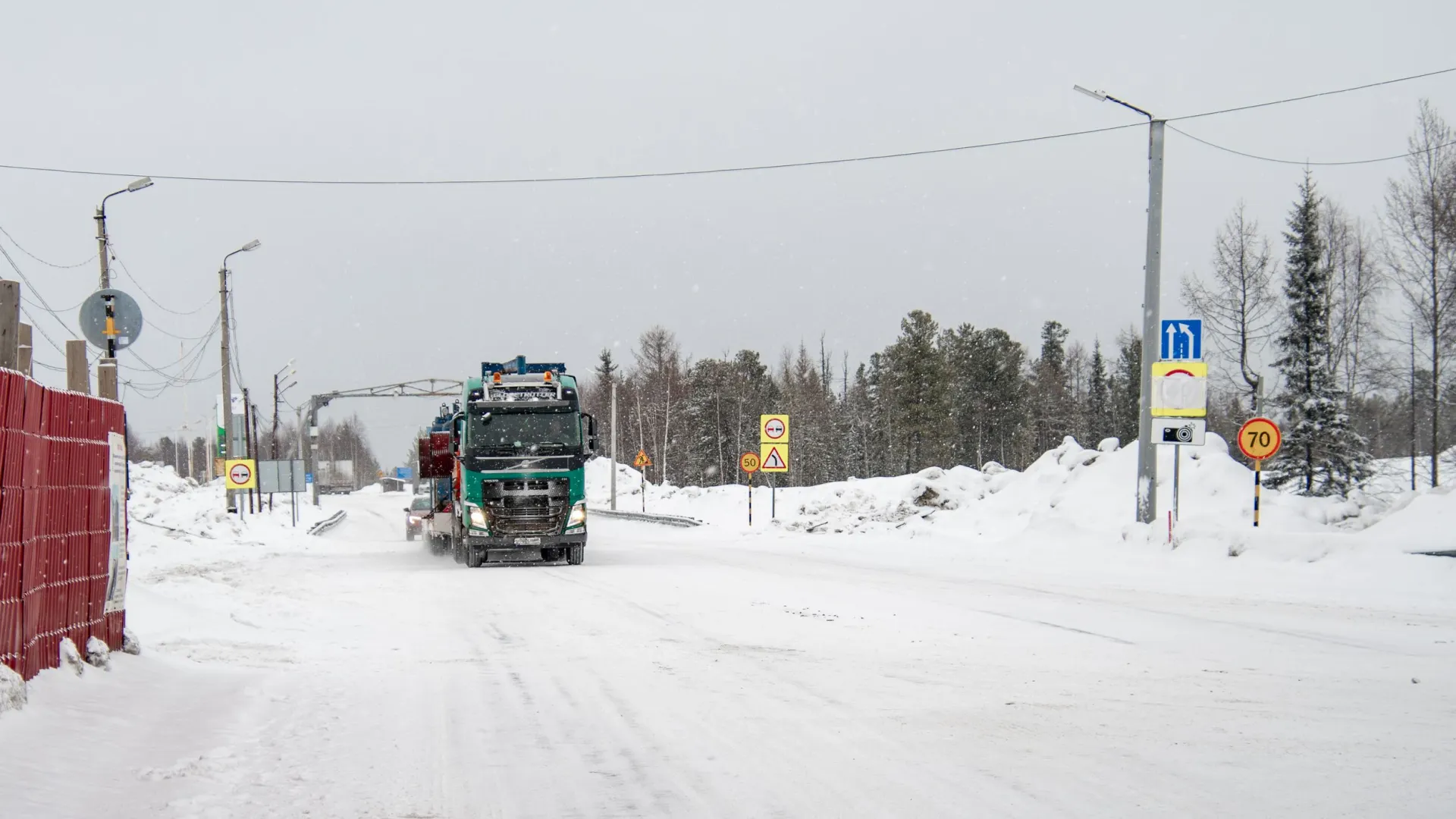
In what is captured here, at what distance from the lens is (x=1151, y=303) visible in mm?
20562

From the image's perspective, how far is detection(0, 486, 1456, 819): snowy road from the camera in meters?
5.32

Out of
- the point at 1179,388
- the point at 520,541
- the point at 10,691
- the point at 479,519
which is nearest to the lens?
the point at 10,691

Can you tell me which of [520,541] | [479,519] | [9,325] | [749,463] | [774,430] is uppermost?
[9,325]

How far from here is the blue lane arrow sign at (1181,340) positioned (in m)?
19.5

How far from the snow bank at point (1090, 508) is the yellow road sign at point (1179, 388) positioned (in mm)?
2039

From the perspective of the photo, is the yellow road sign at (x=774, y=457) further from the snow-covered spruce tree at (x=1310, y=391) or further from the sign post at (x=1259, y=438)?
the snow-covered spruce tree at (x=1310, y=391)

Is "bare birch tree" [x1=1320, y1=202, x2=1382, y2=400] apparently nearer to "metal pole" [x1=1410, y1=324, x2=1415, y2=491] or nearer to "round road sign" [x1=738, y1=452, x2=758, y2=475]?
"metal pole" [x1=1410, y1=324, x2=1415, y2=491]

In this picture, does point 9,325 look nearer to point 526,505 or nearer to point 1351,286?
point 526,505

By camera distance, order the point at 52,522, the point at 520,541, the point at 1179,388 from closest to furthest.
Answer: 1. the point at 52,522
2. the point at 1179,388
3. the point at 520,541

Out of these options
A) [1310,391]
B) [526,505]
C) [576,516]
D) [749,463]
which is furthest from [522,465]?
[1310,391]

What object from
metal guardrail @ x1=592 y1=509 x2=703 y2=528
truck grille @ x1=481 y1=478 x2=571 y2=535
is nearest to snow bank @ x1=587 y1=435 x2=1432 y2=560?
metal guardrail @ x1=592 y1=509 x2=703 y2=528

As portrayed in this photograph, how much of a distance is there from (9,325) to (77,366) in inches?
58.5

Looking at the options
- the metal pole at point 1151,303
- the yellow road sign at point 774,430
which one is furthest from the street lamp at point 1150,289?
the yellow road sign at point 774,430

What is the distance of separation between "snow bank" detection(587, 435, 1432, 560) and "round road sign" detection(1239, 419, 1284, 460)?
1.35m
